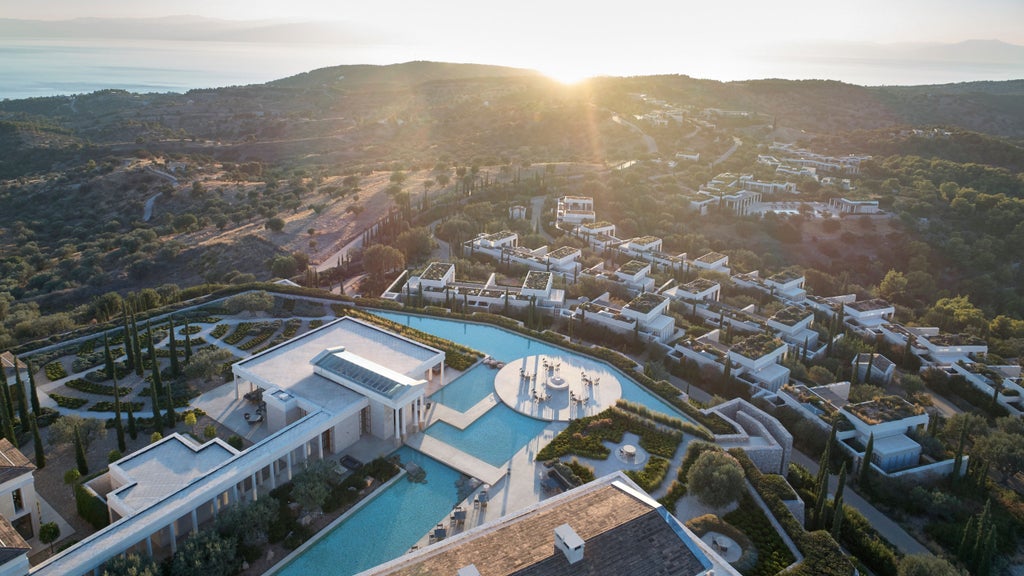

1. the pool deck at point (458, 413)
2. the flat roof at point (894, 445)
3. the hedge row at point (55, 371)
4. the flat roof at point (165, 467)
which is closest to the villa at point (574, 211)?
the pool deck at point (458, 413)

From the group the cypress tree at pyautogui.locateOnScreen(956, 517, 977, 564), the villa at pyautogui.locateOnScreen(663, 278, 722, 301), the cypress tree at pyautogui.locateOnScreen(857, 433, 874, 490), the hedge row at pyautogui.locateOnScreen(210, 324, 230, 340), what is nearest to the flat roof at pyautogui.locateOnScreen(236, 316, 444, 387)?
the hedge row at pyautogui.locateOnScreen(210, 324, 230, 340)

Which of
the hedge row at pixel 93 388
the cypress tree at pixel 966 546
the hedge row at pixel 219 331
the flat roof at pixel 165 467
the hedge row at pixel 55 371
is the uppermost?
the flat roof at pixel 165 467

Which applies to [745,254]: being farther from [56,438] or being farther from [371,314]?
[56,438]

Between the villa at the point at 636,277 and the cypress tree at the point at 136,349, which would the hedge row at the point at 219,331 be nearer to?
the cypress tree at the point at 136,349

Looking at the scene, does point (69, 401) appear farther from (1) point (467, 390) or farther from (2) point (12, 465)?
(1) point (467, 390)

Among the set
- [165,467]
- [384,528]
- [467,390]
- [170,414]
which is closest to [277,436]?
[165,467]

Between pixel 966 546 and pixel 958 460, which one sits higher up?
pixel 958 460
